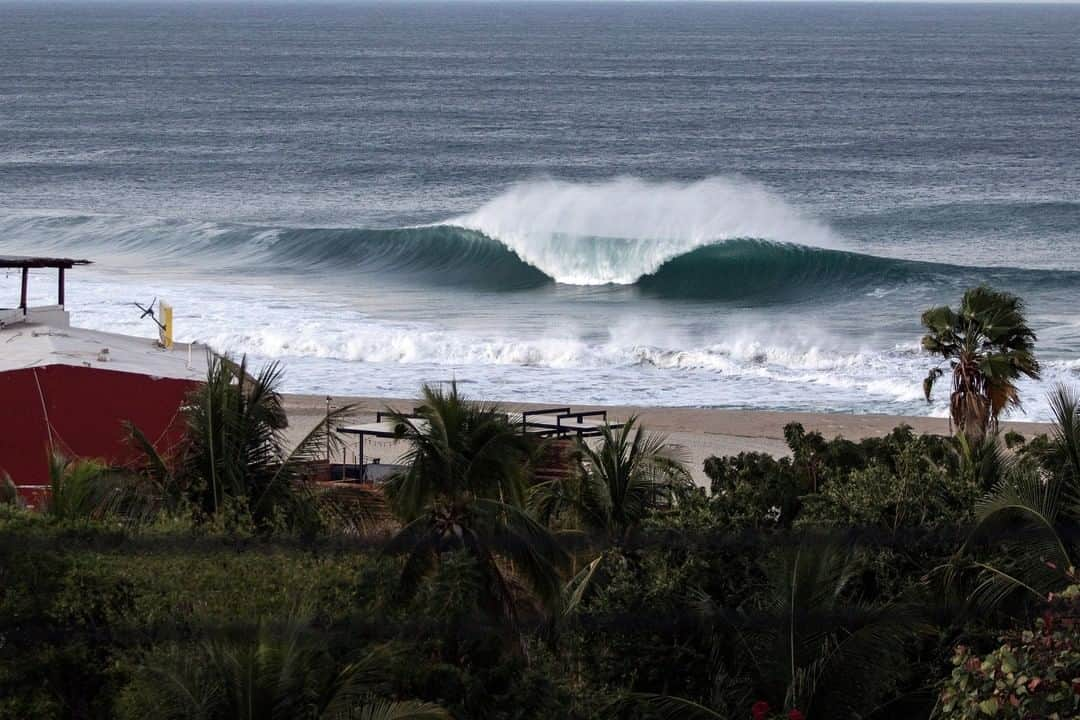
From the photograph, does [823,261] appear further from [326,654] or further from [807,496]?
[326,654]

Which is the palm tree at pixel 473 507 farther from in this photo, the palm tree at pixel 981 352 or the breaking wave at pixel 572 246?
the breaking wave at pixel 572 246

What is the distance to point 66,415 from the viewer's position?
16547mm

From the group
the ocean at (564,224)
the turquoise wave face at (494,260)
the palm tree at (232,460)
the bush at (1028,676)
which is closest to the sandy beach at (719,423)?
the ocean at (564,224)

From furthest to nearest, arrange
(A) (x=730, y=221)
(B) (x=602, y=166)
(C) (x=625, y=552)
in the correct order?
(B) (x=602, y=166)
(A) (x=730, y=221)
(C) (x=625, y=552)

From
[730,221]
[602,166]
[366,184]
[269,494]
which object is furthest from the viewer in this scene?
[602,166]

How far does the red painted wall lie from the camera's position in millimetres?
16328

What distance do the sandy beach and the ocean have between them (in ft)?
3.63

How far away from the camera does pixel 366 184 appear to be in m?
65.9

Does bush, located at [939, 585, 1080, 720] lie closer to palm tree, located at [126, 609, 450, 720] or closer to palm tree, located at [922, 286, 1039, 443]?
palm tree, located at [126, 609, 450, 720]

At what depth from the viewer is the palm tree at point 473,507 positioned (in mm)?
9711

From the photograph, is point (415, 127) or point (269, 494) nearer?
point (269, 494)

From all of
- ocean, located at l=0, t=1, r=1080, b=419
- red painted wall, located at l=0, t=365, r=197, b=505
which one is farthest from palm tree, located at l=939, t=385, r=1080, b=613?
ocean, located at l=0, t=1, r=1080, b=419

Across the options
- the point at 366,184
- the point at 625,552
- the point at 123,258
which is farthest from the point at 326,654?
the point at 366,184

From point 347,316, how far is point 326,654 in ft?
104
